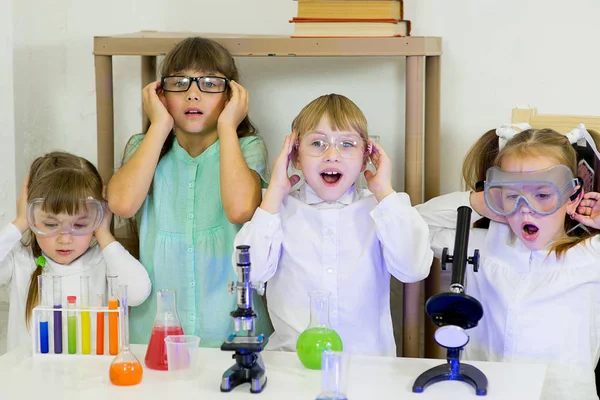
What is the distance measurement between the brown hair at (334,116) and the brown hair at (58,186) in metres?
0.62

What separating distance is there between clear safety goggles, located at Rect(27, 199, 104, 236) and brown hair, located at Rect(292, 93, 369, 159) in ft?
2.08

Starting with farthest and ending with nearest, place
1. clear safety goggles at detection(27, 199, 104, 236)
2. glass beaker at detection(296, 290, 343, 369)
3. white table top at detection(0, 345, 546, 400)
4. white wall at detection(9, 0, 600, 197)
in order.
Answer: white wall at detection(9, 0, 600, 197)
clear safety goggles at detection(27, 199, 104, 236)
glass beaker at detection(296, 290, 343, 369)
white table top at detection(0, 345, 546, 400)

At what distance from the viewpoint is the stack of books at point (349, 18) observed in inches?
90.8

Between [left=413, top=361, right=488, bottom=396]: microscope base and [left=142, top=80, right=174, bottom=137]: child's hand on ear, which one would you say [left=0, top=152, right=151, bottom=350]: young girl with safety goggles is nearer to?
[left=142, top=80, right=174, bottom=137]: child's hand on ear

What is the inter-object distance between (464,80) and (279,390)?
1.33m

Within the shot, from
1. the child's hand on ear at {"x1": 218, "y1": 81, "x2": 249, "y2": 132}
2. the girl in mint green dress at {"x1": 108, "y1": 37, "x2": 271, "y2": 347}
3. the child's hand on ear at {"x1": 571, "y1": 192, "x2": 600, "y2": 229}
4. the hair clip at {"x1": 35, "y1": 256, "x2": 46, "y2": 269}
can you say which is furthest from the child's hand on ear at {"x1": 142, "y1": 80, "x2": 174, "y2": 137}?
the child's hand on ear at {"x1": 571, "y1": 192, "x2": 600, "y2": 229}

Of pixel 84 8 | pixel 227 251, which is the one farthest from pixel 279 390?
pixel 84 8

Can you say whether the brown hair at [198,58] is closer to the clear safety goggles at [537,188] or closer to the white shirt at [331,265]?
the white shirt at [331,265]

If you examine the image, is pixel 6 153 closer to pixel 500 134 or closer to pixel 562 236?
pixel 500 134

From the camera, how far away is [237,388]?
1.71 metres

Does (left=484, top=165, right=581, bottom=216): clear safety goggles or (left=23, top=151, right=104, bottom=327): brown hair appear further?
(left=23, top=151, right=104, bottom=327): brown hair

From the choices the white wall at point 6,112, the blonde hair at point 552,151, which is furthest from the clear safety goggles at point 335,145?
the white wall at point 6,112

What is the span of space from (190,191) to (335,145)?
1.56 feet

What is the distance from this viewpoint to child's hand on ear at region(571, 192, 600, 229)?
2135 millimetres
